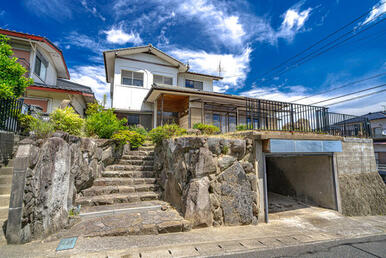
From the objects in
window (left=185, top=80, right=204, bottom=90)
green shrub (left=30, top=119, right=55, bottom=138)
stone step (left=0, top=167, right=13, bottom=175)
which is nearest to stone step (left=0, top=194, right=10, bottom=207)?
stone step (left=0, top=167, right=13, bottom=175)

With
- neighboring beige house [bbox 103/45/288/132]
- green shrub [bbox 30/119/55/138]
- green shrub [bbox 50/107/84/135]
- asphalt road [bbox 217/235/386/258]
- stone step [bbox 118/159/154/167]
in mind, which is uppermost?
neighboring beige house [bbox 103/45/288/132]

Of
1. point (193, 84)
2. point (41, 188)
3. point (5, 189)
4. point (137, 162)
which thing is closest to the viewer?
point (41, 188)

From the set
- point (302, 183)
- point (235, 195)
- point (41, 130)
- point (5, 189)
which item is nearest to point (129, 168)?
point (41, 130)

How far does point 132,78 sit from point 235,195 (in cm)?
1268

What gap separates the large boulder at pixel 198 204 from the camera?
4.53 m

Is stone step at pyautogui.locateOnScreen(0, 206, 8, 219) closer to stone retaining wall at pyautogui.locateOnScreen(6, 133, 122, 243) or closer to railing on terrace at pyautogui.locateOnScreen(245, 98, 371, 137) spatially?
stone retaining wall at pyautogui.locateOnScreen(6, 133, 122, 243)

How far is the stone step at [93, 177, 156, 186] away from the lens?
575 centimetres

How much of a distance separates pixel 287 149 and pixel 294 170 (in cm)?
385

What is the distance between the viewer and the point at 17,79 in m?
6.07

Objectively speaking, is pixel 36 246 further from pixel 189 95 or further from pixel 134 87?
pixel 134 87

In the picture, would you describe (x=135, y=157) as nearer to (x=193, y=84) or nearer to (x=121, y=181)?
(x=121, y=181)

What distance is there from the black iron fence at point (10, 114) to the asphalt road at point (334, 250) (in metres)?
7.86

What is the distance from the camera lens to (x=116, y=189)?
5570mm

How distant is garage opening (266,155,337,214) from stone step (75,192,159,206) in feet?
15.0
